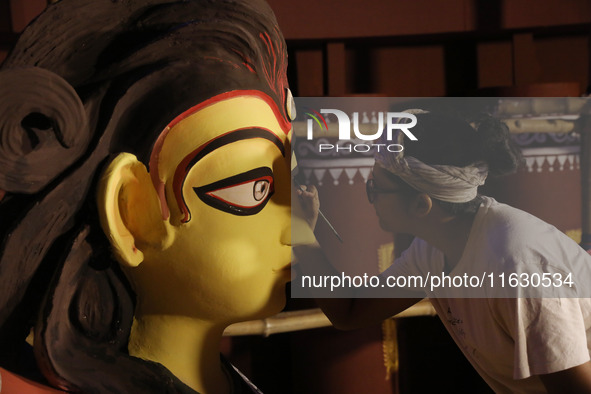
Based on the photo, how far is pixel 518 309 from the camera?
0.93 metres

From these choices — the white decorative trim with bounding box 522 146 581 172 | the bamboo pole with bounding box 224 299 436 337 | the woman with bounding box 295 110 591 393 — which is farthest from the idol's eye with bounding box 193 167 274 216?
the bamboo pole with bounding box 224 299 436 337

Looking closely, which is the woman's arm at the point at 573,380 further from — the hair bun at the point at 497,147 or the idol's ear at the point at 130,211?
the idol's ear at the point at 130,211

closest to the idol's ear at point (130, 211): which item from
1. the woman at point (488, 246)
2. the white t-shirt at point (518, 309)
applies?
the woman at point (488, 246)

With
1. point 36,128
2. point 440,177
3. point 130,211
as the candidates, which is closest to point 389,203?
point 440,177

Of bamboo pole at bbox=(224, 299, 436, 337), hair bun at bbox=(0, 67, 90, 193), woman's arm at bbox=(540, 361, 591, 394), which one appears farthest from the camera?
bamboo pole at bbox=(224, 299, 436, 337)

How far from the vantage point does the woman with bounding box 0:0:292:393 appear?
2.61 feet

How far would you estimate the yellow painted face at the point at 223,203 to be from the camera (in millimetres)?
826

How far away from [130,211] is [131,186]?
37 millimetres

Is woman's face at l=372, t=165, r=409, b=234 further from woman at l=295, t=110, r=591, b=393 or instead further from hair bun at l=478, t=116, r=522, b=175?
hair bun at l=478, t=116, r=522, b=175

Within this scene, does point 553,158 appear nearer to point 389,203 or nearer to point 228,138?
point 389,203

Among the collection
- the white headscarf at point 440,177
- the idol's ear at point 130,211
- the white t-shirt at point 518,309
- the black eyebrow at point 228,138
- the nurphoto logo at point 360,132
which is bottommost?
the white t-shirt at point 518,309

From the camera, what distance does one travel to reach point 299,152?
1081mm

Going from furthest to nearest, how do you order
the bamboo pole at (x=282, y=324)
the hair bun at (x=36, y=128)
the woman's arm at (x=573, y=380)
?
the bamboo pole at (x=282, y=324), the woman's arm at (x=573, y=380), the hair bun at (x=36, y=128)

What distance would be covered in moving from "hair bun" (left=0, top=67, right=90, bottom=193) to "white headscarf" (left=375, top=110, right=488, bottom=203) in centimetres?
51
